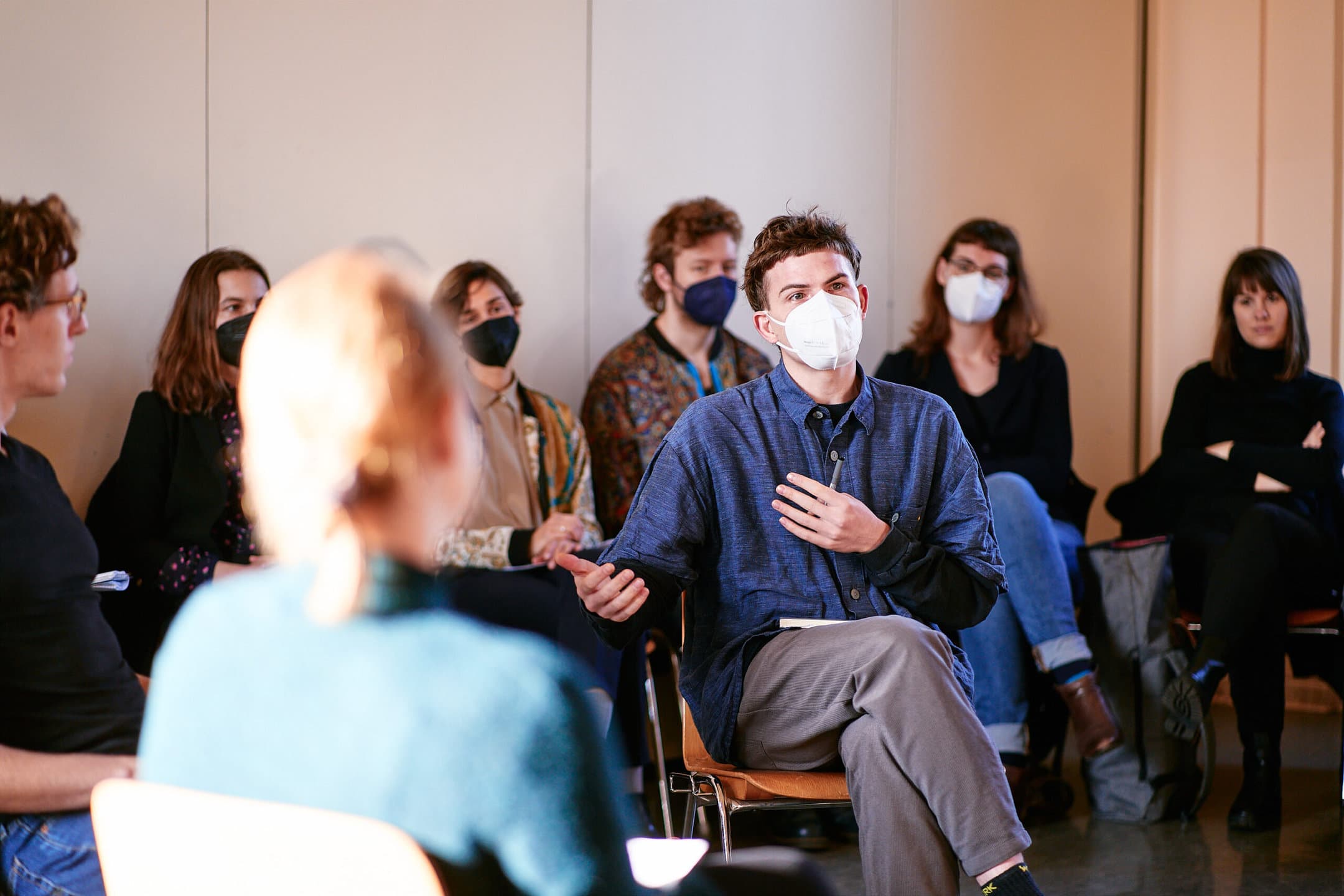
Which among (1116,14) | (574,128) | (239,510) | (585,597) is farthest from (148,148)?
(1116,14)

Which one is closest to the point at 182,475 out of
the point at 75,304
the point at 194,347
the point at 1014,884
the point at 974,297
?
the point at 194,347

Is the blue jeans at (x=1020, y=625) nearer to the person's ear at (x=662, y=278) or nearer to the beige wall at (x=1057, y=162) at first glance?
the person's ear at (x=662, y=278)

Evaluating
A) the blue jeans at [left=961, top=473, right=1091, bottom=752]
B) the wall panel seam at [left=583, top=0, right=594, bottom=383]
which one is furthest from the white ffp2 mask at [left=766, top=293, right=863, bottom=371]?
the wall panel seam at [left=583, top=0, right=594, bottom=383]

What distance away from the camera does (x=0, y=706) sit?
1.69m

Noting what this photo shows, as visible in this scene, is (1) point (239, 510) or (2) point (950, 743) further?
(1) point (239, 510)

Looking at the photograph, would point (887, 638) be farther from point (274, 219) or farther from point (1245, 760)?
point (274, 219)

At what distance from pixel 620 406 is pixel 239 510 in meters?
1.20

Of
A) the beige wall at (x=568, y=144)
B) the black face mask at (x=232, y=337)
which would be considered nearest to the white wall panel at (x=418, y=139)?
the beige wall at (x=568, y=144)

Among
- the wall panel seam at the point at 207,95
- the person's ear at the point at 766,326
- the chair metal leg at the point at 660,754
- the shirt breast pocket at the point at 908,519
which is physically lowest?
the chair metal leg at the point at 660,754

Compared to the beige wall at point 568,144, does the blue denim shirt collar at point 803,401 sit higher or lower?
lower

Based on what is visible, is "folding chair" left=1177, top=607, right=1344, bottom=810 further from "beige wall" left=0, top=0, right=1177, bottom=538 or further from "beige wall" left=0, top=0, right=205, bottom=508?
"beige wall" left=0, top=0, right=205, bottom=508

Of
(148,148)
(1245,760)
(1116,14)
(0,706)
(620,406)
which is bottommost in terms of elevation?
(1245,760)

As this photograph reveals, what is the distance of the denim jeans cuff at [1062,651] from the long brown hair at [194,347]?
7.36ft

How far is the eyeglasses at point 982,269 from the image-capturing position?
3881 mm
